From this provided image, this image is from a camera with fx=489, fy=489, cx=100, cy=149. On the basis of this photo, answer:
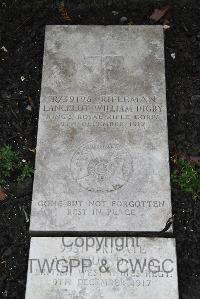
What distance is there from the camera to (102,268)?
367 cm

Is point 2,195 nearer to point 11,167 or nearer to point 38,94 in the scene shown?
point 11,167

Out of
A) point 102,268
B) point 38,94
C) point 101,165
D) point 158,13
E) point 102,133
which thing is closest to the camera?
point 102,268

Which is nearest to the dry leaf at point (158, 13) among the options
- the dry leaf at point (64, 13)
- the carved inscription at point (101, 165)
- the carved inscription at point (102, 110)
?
the dry leaf at point (64, 13)

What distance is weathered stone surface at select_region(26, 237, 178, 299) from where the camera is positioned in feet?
11.8

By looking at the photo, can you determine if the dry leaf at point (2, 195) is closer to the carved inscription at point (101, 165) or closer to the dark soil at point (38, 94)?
the dark soil at point (38, 94)

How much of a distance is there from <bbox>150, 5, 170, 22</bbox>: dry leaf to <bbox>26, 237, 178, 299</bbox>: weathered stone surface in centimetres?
222

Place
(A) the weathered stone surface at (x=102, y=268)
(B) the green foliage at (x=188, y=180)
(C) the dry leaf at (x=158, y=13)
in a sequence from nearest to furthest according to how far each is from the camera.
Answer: (A) the weathered stone surface at (x=102, y=268), (B) the green foliage at (x=188, y=180), (C) the dry leaf at (x=158, y=13)

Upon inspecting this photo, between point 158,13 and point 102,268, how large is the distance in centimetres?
255

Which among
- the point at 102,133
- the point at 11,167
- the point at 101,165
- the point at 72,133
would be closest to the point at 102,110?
the point at 102,133

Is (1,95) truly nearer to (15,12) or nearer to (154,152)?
(15,12)

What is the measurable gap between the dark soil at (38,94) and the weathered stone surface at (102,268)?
0.75 feet

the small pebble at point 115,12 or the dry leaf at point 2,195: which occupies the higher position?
the small pebble at point 115,12

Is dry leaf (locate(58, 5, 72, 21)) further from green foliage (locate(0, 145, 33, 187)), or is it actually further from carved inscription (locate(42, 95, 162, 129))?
green foliage (locate(0, 145, 33, 187))

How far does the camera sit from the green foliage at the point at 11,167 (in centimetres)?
412
